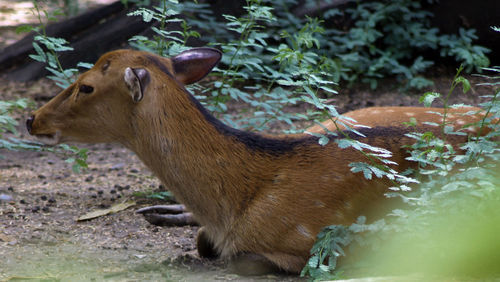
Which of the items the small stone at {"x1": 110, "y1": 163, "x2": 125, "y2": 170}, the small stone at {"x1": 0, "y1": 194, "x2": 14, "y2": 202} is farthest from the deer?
the small stone at {"x1": 110, "y1": 163, "x2": 125, "y2": 170}

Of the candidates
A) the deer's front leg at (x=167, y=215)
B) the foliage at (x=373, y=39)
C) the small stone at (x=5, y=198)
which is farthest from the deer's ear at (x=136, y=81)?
the foliage at (x=373, y=39)

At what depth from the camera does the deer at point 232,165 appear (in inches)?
157

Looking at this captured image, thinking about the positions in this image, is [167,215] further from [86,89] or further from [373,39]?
[373,39]

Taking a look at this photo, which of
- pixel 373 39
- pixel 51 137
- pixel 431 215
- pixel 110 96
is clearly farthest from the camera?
pixel 373 39

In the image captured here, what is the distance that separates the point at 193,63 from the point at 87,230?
1456 millimetres

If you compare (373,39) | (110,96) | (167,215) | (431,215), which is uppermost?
(373,39)

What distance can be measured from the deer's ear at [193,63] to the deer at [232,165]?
136 millimetres

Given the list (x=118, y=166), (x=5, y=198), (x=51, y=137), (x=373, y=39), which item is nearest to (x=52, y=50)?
(x=51, y=137)

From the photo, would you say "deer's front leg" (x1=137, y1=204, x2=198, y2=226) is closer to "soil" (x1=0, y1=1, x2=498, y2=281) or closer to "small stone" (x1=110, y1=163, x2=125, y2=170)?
"soil" (x1=0, y1=1, x2=498, y2=281)

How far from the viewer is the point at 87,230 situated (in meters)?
4.90

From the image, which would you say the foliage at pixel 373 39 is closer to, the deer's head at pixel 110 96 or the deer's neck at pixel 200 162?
the deer's head at pixel 110 96

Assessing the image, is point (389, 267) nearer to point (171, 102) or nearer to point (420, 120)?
point (420, 120)

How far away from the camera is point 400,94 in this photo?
812cm

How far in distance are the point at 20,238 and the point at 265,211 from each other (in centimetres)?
172
